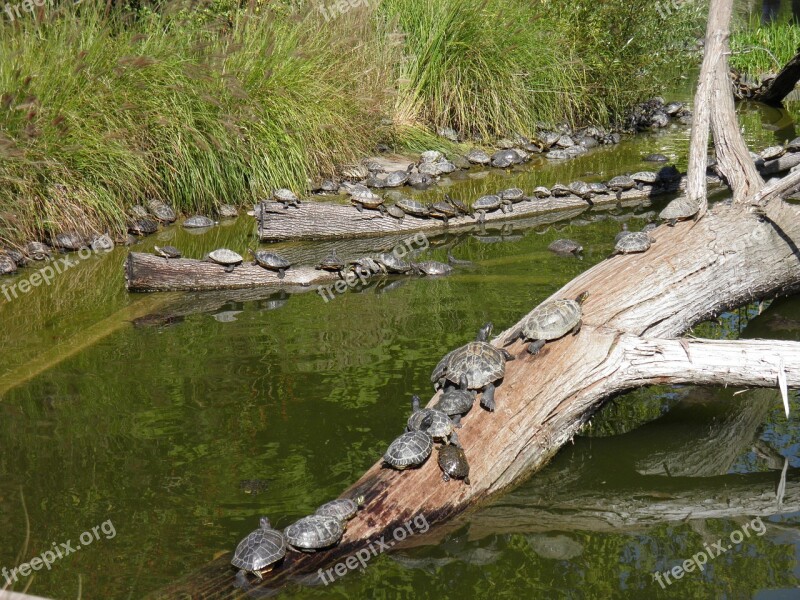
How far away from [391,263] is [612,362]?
3903 millimetres

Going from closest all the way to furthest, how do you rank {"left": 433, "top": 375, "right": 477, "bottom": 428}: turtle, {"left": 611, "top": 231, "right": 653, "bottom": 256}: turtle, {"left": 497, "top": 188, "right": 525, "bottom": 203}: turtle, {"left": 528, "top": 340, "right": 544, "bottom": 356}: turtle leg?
{"left": 433, "top": 375, "right": 477, "bottom": 428}: turtle, {"left": 528, "top": 340, "right": 544, "bottom": 356}: turtle leg, {"left": 611, "top": 231, "right": 653, "bottom": 256}: turtle, {"left": 497, "top": 188, "right": 525, "bottom": 203}: turtle

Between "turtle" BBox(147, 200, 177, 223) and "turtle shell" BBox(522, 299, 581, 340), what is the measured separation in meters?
5.87

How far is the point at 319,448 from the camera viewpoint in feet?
19.1

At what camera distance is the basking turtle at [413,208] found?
1051 centimetres

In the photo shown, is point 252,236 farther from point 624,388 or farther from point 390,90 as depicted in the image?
point 624,388

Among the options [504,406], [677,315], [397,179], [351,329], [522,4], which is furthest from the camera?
[522,4]

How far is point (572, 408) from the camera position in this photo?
17.9 feet

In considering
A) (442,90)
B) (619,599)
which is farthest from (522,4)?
(619,599)

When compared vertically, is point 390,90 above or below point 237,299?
above

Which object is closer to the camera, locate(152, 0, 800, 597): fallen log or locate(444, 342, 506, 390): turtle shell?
locate(152, 0, 800, 597): fallen log

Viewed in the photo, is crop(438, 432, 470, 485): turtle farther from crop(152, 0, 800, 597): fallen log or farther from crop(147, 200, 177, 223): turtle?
crop(147, 200, 177, 223): turtle

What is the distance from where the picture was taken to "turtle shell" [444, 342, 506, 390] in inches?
212

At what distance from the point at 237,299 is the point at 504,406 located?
4.03m

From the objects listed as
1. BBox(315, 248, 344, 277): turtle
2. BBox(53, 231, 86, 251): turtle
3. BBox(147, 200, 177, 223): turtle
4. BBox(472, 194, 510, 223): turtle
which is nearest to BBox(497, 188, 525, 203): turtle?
BBox(472, 194, 510, 223): turtle
